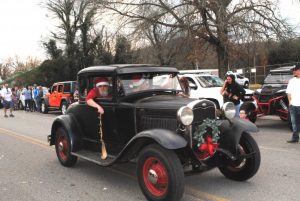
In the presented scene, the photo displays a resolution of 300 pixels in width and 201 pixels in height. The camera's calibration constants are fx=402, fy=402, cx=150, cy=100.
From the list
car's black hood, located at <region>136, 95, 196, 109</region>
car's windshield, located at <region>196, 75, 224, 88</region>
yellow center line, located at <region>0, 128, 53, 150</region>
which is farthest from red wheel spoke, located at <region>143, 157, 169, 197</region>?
car's windshield, located at <region>196, 75, 224, 88</region>

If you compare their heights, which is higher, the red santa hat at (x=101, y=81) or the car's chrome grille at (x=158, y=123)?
the red santa hat at (x=101, y=81)

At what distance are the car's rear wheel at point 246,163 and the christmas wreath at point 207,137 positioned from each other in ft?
1.89

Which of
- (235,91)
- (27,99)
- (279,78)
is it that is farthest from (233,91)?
(27,99)

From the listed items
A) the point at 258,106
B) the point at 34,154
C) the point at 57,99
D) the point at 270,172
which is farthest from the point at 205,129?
the point at 57,99

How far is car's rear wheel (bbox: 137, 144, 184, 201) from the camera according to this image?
4.89 metres

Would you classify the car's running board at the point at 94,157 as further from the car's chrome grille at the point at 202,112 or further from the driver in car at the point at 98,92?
the car's chrome grille at the point at 202,112

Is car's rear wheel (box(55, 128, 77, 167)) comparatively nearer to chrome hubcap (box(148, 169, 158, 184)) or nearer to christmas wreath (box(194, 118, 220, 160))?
chrome hubcap (box(148, 169, 158, 184))

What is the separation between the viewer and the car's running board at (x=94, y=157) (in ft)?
20.2

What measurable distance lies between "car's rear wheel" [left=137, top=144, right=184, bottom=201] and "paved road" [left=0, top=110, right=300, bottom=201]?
1.16 ft

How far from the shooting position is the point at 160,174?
5145 mm

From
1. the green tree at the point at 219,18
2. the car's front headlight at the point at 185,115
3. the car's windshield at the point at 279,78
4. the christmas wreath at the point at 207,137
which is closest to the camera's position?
the car's front headlight at the point at 185,115

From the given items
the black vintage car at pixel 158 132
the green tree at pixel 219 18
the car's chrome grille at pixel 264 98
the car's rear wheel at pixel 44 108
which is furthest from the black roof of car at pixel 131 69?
the car's rear wheel at pixel 44 108

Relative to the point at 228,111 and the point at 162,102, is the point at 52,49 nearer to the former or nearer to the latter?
the point at 162,102

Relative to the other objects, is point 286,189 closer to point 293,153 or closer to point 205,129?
point 205,129
